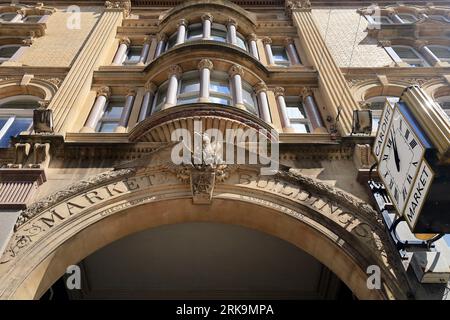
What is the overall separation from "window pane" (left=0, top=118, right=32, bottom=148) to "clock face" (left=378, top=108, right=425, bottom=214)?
10.0 m

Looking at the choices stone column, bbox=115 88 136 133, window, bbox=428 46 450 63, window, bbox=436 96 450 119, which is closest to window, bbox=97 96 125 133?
stone column, bbox=115 88 136 133

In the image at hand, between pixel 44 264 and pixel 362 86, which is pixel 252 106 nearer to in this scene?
pixel 362 86

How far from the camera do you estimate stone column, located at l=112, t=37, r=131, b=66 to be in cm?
1595

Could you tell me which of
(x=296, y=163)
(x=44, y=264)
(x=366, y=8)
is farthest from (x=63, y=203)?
(x=366, y=8)

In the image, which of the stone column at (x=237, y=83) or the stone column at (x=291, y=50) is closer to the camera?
the stone column at (x=237, y=83)

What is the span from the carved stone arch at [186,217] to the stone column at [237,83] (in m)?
3.29

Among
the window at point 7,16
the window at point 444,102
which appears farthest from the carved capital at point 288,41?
the window at point 7,16

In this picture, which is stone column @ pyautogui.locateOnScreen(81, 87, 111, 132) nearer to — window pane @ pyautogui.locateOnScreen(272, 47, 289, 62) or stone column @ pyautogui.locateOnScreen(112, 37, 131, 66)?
stone column @ pyautogui.locateOnScreen(112, 37, 131, 66)

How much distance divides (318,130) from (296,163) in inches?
95.4

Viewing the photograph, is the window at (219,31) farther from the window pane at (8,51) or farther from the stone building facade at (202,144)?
the window pane at (8,51)

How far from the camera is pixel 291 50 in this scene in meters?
17.1

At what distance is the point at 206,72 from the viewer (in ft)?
42.6

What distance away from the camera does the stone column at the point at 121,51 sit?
15953 millimetres
